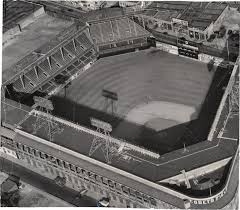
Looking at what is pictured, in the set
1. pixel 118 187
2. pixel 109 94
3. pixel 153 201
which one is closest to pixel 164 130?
pixel 109 94

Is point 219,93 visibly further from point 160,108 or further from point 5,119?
point 5,119

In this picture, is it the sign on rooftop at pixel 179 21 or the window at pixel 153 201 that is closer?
the window at pixel 153 201

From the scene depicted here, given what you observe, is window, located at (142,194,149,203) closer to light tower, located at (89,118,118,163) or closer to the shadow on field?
light tower, located at (89,118,118,163)

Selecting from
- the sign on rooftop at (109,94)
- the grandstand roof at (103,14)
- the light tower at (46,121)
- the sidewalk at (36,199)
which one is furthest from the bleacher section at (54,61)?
the sidewalk at (36,199)

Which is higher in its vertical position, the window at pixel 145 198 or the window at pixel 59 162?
the window at pixel 59 162

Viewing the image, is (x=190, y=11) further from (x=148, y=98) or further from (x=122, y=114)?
(x=122, y=114)

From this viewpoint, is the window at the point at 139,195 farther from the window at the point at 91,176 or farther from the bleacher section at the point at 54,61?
the bleacher section at the point at 54,61
